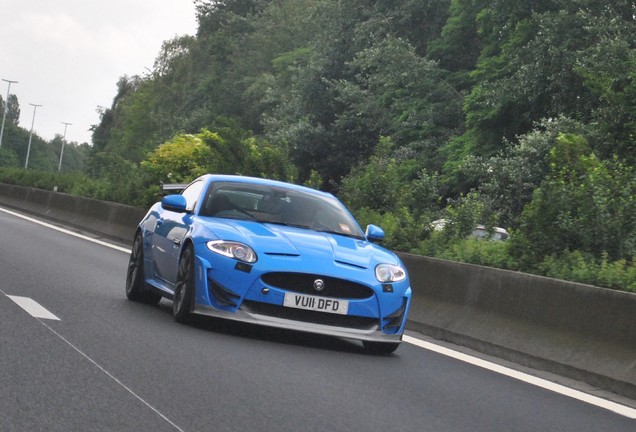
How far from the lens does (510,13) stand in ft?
151

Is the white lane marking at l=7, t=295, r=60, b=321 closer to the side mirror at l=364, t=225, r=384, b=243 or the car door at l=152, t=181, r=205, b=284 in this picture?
the car door at l=152, t=181, r=205, b=284

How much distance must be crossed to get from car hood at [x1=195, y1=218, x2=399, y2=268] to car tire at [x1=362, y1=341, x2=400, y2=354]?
65 cm

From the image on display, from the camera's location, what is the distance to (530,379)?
9.91 m

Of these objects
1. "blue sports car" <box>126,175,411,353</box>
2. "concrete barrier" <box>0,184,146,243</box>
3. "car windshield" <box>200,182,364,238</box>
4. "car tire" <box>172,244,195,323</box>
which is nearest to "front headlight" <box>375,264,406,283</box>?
"blue sports car" <box>126,175,411,353</box>

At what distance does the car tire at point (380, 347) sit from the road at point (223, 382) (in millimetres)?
99

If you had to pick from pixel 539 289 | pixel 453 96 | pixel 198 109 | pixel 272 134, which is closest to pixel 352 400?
pixel 539 289

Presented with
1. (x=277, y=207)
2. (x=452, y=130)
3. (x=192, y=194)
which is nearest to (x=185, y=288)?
(x=277, y=207)

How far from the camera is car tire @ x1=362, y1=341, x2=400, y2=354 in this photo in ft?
34.9

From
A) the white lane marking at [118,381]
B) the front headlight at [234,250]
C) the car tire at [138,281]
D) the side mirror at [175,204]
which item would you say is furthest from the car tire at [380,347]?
the white lane marking at [118,381]

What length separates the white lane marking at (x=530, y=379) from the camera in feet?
28.7

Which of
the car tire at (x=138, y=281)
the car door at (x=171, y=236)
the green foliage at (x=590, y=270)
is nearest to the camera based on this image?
the green foliage at (x=590, y=270)

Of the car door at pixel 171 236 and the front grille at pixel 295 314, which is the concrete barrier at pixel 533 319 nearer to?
the front grille at pixel 295 314

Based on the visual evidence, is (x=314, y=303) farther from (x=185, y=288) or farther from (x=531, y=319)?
(x=531, y=319)

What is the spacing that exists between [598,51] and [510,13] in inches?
360
